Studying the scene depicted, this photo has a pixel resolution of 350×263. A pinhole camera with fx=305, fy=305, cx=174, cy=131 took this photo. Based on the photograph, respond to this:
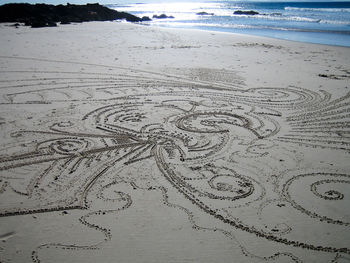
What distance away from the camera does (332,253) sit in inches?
109

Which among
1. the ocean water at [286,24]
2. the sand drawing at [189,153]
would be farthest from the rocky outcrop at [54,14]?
the sand drawing at [189,153]

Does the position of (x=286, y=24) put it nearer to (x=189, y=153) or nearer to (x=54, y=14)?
(x=54, y=14)

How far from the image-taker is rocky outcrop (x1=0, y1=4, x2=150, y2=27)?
26.8 metres

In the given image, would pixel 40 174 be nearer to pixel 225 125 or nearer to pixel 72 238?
pixel 72 238

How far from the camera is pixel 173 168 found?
4.16 m

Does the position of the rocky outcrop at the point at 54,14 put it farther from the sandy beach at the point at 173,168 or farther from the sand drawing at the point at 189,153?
the sand drawing at the point at 189,153

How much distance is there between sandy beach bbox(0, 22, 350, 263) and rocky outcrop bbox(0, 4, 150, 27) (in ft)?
67.0

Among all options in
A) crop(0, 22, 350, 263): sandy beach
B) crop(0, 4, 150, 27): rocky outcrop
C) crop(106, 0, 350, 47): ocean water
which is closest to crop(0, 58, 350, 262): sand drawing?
crop(0, 22, 350, 263): sandy beach

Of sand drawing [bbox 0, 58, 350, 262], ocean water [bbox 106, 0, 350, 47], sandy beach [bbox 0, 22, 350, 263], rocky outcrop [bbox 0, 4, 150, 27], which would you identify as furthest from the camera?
rocky outcrop [bbox 0, 4, 150, 27]

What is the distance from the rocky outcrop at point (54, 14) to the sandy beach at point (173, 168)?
805 inches

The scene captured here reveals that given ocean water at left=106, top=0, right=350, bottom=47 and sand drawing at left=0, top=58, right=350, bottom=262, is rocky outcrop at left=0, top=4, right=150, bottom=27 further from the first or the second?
sand drawing at left=0, top=58, right=350, bottom=262

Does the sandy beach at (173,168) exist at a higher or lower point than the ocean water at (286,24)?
lower

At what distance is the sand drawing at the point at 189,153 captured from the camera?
129 inches

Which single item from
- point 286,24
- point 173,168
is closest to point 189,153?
point 173,168
